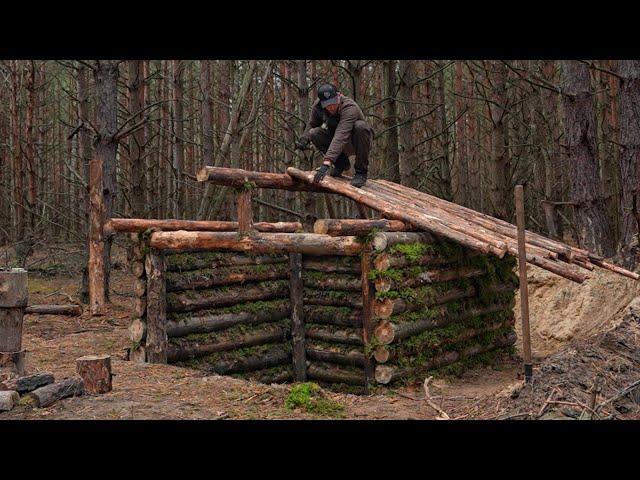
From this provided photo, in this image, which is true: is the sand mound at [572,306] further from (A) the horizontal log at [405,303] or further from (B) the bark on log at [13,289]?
(B) the bark on log at [13,289]

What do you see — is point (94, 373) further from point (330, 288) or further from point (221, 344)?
point (330, 288)

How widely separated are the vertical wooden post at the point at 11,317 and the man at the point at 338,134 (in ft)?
13.2

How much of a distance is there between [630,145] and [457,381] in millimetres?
4455

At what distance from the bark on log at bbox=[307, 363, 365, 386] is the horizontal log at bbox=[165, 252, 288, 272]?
5.46ft

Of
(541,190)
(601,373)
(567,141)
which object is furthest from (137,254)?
(541,190)

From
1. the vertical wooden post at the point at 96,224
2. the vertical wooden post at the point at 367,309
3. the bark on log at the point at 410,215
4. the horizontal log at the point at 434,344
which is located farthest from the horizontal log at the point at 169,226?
the horizontal log at the point at 434,344

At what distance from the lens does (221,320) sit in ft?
27.8

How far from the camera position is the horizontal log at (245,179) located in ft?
23.9

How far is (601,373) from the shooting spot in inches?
226

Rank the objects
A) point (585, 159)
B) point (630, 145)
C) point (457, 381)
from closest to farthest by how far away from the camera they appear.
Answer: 1. point (457, 381)
2. point (630, 145)
3. point (585, 159)

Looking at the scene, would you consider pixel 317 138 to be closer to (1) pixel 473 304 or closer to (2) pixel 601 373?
(1) pixel 473 304

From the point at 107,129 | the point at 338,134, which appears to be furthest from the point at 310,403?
the point at 107,129

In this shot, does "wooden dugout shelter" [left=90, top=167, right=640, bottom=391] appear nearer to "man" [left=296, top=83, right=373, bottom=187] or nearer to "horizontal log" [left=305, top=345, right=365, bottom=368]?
"horizontal log" [left=305, top=345, right=365, bottom=368]

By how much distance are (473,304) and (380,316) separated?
210 centimetres
